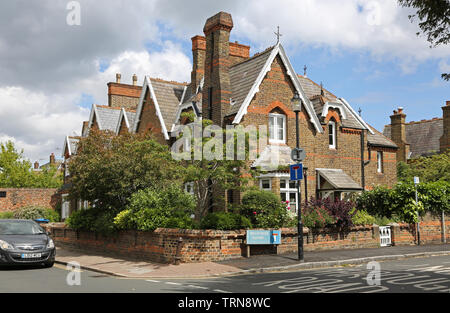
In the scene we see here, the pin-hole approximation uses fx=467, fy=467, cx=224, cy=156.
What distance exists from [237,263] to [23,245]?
636 centimetres

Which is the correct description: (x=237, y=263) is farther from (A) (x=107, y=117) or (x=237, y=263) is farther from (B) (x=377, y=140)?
(A) (x=107, y=117)

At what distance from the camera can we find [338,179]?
2377 cm

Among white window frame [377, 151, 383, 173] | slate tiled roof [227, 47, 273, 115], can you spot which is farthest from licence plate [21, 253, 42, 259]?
white window frame [377, 151, 383, 173]

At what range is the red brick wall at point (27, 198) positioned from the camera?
117 ft

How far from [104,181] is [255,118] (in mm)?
7824

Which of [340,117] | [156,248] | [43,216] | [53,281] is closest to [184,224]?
[156,248]

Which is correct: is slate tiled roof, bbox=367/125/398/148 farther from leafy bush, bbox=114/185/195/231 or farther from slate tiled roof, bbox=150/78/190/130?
leafy bush, bbox=114/185/195/231

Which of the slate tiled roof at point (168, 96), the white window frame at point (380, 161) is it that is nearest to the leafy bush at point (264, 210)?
the slate tiled roof at point (168, 96)

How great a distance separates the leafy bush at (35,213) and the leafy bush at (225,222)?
21923mm

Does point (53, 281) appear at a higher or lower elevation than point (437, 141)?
lower

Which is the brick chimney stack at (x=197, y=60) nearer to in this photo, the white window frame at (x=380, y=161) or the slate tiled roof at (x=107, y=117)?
the slate tiled roof at (x=107, y=117)

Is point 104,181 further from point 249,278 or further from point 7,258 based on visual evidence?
point 249,278

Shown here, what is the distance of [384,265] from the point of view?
14.5 m

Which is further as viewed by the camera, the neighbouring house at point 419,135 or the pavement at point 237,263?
the neighbouring house at point 419,135
